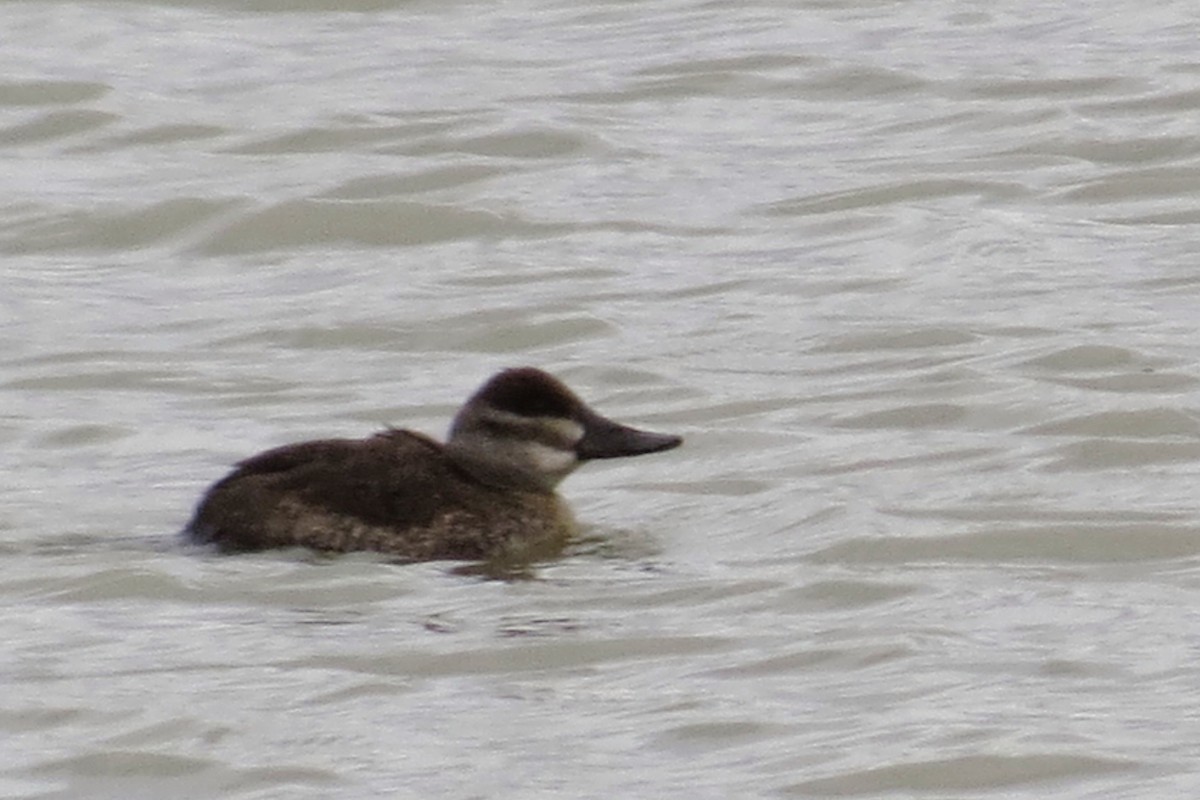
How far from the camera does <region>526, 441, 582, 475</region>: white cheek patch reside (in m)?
10.4

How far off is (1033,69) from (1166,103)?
97 cm

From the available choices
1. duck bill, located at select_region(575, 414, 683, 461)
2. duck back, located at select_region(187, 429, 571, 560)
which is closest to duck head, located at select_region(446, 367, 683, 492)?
duck bill, located at select_region(575, 414, 683, 461)

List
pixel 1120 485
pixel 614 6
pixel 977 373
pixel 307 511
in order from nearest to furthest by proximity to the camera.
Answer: pixel 307 511, pixel 1120 485, pixel 977 373, pixel 614 6

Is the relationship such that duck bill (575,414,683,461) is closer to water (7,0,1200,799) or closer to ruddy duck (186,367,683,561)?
ruddy duck (186,367,683,561)

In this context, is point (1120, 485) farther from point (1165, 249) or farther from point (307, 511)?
point (1165, 249)

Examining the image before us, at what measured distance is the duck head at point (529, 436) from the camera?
10344 mm

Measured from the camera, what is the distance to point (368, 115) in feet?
55.6

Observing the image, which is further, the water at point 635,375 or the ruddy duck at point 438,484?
the ruddy duck at point 438,484

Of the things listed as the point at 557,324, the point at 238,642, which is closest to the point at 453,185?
the point at 557,324

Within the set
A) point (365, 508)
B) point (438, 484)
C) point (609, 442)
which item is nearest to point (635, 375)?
point (609, 442)

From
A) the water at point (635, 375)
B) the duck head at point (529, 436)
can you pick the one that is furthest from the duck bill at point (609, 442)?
the water at point (635, 375)

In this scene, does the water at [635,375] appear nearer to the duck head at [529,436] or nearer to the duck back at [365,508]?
the duck back at [365,508]

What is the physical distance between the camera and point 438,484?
10.1m

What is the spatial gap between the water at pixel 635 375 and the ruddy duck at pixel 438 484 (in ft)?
0.42
